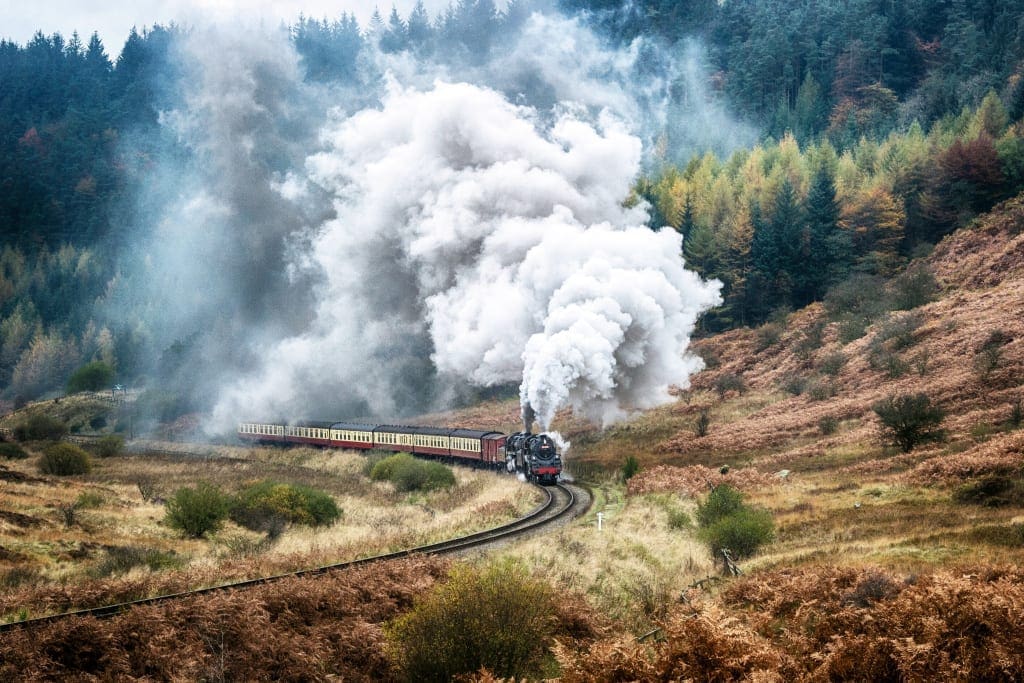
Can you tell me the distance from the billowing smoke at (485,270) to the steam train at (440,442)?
2.62 meters

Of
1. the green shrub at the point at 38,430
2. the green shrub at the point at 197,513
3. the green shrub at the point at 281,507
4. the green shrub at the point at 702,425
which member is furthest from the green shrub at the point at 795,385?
the green shrub at the point at 38,430

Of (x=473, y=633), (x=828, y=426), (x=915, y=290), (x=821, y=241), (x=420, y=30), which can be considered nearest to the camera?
(x=473, y=633)

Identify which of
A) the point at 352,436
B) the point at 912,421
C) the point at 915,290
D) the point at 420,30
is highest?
the point at 420,30

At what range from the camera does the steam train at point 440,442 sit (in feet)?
112

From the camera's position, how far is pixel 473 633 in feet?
36.7

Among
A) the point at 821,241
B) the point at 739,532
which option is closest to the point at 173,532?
the point at 739,532

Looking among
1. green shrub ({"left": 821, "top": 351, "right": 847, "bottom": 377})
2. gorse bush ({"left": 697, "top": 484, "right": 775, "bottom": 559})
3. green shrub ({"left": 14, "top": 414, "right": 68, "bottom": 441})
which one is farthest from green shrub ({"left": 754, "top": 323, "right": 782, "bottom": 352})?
green shrub ({"left": 14, "top": 414, "right": 68, "bottom": 441})

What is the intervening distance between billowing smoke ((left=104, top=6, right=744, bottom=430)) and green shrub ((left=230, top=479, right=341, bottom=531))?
30.6 feet

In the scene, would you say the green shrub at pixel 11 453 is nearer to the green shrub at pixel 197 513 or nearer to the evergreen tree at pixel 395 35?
the green shrub at pixel 197 513

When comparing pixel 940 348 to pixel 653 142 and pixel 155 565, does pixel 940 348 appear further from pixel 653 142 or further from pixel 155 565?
pixel 653 142

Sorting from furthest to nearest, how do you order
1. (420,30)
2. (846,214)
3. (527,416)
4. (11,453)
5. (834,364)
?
1. (420,30)
2. (846,214)
3. (11,453)
4. (834,364)
5. (527,416)

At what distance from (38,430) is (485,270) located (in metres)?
38.5

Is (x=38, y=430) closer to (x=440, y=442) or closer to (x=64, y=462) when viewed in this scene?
(x=64, y=462)

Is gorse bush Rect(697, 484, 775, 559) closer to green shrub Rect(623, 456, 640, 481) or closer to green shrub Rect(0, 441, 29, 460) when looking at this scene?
green shrub Rect(623, 456, 640, 481)
